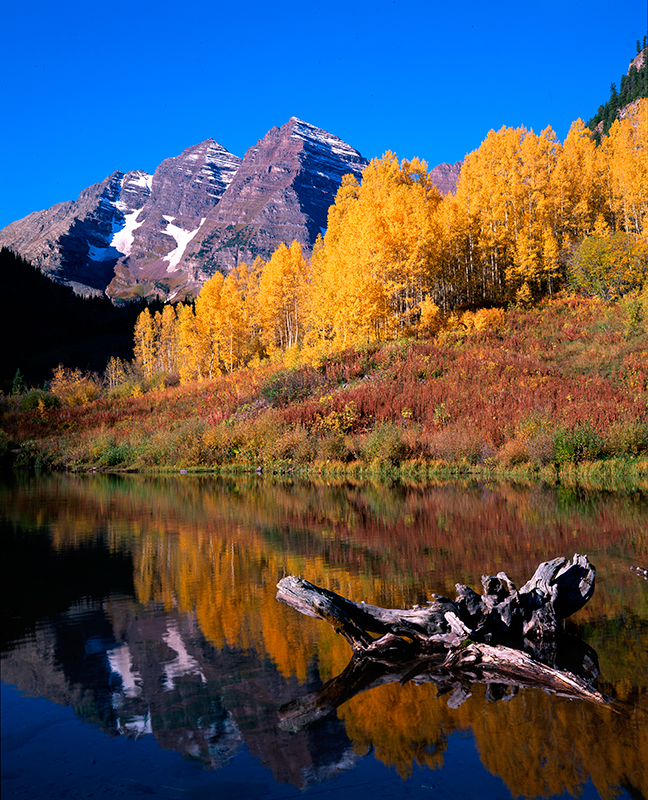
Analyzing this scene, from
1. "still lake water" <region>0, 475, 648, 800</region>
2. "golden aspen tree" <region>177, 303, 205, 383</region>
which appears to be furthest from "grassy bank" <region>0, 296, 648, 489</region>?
"golden aspen tree" <region>177, 303, 205, 383</region>

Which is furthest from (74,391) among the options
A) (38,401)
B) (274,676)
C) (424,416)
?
(274,676)

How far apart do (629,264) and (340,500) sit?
31723mm

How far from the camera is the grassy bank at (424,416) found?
19.1 meters

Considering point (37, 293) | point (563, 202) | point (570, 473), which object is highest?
point (37, 293)

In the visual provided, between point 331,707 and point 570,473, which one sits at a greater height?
point 570,473

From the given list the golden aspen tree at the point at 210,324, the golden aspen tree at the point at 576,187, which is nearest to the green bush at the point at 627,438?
the golden aspen tree at the point at 576,187

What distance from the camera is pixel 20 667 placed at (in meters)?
5.45

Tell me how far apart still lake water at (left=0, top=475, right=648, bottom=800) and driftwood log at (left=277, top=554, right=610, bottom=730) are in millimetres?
178

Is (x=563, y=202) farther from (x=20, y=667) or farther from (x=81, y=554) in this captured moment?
(x=20, y=667)

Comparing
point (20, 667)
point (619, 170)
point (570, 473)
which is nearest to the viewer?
point (20, 667)

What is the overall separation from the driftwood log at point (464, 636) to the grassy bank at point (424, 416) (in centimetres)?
1150

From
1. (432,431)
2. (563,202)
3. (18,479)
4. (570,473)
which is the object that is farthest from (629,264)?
(18,479)

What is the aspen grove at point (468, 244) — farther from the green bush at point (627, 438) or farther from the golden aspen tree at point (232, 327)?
the green bush at point (627, 438)

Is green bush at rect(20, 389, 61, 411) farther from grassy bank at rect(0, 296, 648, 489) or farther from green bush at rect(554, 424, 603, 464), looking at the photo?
green bush at rect(554, 424, 603, 464)
